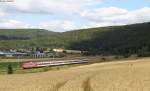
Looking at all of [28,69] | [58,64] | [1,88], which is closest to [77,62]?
[58,64]

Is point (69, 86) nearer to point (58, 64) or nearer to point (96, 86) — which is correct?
point (96, 86)

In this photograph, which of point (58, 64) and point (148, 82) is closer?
point (148, 82)

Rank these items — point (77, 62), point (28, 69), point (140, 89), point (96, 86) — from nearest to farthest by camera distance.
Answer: point (140, 89)
point (96, 86)
point (28, 69)
point (77, 62)

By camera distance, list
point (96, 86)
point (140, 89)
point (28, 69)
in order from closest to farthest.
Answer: point (140, 89) → point (96, 86) → point (28, 69)

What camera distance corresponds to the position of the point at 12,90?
3503 cm

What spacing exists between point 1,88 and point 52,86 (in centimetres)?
389

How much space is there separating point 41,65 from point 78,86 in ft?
154

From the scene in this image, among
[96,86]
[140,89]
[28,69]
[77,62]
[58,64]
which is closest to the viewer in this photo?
[140,89]

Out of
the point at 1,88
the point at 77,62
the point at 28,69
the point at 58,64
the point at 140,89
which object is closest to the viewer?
the point at 140,89

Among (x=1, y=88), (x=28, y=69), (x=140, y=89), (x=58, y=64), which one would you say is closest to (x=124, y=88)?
(x=140, y=89)

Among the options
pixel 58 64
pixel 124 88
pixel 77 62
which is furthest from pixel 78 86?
pixel 77 62

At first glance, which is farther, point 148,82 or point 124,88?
point 148,82

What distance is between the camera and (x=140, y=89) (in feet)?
104

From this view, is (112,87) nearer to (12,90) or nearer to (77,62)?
(12,90)
